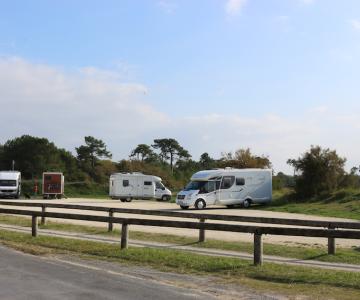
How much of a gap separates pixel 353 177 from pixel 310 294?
1593 inches

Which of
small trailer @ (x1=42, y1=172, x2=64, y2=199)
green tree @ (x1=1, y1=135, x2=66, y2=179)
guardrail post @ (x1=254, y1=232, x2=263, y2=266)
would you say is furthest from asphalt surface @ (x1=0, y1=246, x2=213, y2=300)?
green tree @ (x1=1, y1=135, x2=66, y2=179)

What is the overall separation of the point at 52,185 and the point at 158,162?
4720 centimetres

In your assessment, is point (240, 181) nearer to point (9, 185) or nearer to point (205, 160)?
point (9, 185)

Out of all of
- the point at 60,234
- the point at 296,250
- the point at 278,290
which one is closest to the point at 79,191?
the point at 60,234

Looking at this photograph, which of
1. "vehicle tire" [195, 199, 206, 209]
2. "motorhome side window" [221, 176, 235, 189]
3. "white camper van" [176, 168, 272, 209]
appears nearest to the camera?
"vehicle tire" [195, 199, 206, 209]

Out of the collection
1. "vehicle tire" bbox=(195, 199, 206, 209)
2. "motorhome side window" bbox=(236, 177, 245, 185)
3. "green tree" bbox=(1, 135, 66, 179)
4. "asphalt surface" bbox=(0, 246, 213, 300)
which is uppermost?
"green tree" bbox=(1, 135, 66, 179)

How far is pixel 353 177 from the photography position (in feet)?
154

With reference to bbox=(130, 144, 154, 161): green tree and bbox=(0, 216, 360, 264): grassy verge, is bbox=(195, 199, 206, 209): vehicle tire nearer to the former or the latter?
bbox=(0, 216, 360, 264): grassy verge

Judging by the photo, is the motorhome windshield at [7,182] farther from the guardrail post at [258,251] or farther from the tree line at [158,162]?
the guardrail post at [258,251]

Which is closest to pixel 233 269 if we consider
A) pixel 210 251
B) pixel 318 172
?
pixel 210 251

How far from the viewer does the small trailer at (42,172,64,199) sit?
5528cm

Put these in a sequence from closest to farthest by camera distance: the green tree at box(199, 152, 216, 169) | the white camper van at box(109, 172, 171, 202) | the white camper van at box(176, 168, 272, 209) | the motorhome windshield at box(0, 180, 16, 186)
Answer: the white camper van at box(176, 168, 272, 209)
the white camper van at box(109, 172, 171, 202)
the motorhome windshield at box(0, 180, 16, 186)
the green tree at box(199, 152, 216, 169)

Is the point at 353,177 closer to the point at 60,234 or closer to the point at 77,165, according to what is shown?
the point at 60,234

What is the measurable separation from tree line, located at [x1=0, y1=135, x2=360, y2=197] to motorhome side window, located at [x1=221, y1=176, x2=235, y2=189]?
29.3 ft
